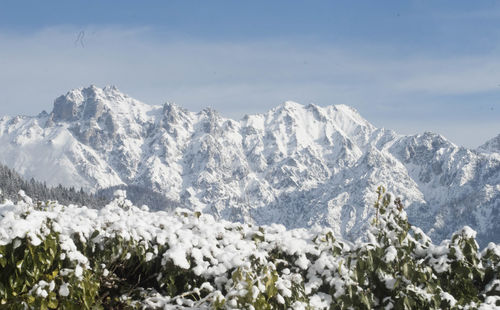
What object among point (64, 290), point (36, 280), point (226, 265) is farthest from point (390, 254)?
point (36, 280)

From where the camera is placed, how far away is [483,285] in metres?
7.86

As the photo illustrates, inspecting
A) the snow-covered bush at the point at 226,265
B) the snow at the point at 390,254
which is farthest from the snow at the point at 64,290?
the snow at the point at 390,254

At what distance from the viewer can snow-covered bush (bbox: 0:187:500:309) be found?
617 cm

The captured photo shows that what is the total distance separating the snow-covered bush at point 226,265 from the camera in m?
6.17

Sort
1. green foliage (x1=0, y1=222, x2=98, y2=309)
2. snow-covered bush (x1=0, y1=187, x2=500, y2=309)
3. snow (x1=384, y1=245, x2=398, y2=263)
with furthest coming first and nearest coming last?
snow (x1=384, y1=245, x2=398, y2=263) → snow-covered bush (x1=0, y1=187, x2=500, y2=309) → green foliage (x1=0, y1=222, x2=98, y2=309)

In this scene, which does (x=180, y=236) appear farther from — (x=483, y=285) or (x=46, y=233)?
(x=483, y=285)

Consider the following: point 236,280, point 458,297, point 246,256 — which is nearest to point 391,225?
point 458,297

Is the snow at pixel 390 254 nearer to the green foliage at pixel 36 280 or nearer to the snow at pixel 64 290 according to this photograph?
the green foliage at pixel 36 280

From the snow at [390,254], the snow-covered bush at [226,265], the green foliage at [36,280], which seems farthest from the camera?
the snow at [390,254]

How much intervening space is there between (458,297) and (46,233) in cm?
601

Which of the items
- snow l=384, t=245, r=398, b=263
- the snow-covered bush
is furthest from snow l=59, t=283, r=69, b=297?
snow l=384, t=245, r=398, b=263

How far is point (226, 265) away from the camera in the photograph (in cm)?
724

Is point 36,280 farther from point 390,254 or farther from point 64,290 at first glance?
point 390,254

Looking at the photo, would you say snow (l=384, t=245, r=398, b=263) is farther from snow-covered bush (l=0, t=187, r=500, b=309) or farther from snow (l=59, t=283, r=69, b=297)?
snow (l=59, t=283, r=69, b=297)
